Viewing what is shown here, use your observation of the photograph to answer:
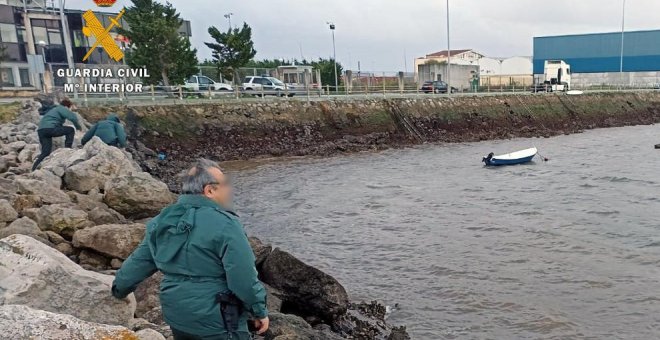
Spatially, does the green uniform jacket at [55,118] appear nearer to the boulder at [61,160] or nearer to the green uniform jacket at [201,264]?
the boulder at [61,160]

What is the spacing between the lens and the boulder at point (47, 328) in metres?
3.17

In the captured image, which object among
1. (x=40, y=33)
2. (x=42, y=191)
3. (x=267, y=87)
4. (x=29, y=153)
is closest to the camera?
(x=42, y=191)

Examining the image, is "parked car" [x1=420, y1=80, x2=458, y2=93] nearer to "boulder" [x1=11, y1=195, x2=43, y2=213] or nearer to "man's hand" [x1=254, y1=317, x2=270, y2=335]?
"boulder" [x1=11, y1=195, x2=43, y2=213]

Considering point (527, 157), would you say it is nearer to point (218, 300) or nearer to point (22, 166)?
point (22, 166)

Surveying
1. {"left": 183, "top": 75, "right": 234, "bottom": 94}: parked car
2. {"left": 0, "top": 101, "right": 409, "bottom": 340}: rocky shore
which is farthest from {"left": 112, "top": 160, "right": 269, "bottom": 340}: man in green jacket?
{"left": 183, "top": 75, "right": 234, "bottom": 94}: parked car

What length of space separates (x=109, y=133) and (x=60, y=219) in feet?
23.2

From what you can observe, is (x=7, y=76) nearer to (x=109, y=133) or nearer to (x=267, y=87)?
(x=267, y=87)

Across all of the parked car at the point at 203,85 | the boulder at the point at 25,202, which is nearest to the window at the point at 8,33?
the parked car at the point at 203,85

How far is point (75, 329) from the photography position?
3.38 m

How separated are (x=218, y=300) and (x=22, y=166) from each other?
Answer: 12.5 metres

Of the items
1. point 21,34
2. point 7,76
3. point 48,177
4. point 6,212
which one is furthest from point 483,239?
point 21,34

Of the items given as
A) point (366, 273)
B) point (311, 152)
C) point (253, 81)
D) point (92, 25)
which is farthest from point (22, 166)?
point (253, 81)

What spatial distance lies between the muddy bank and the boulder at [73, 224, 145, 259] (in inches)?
467

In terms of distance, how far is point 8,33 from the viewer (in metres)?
46.4
